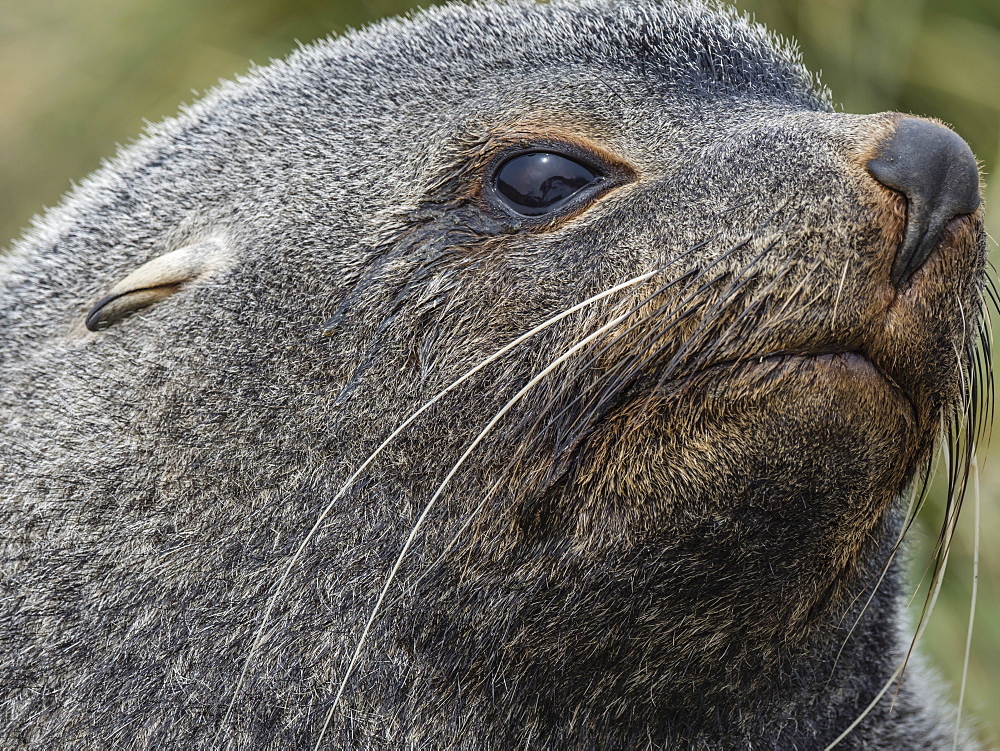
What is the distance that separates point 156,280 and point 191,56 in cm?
652

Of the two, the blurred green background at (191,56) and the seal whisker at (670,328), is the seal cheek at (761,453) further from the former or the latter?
the blurred green background at (191,56)

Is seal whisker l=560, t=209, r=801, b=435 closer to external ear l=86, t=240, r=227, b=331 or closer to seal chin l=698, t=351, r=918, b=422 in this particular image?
seal chin l=698, t=351, r=918, b=422

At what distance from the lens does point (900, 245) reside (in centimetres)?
256

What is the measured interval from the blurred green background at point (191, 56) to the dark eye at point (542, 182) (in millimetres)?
5623

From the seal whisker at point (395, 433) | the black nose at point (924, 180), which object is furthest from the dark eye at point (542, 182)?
the black nose at point (924, 180)

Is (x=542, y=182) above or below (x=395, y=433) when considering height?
above

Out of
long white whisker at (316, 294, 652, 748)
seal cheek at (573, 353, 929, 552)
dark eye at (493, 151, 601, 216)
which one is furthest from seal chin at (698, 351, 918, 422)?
dark eye at (493, 151, 601, 216)

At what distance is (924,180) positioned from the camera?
258 centimetres

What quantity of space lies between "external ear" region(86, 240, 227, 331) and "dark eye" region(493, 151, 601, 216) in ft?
2.86

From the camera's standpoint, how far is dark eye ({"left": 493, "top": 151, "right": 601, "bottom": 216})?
2973mm

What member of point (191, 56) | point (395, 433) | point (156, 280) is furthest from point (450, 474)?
point (191, 56)

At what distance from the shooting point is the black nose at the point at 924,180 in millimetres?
2561

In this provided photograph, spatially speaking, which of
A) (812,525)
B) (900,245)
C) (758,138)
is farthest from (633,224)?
(812,525)

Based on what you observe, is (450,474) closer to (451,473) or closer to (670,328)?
(451,473)
